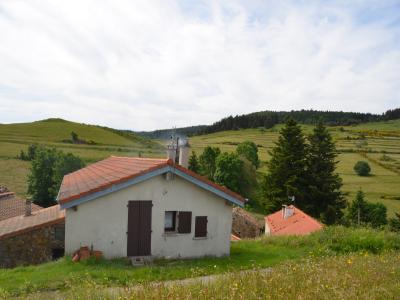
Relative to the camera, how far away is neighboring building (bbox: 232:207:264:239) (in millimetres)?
34062

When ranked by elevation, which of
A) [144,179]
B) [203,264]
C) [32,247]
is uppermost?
[144,179]

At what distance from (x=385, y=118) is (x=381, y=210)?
12407 centimetres

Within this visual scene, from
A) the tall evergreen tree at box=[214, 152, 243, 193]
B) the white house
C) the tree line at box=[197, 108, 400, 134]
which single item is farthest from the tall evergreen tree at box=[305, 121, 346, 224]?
the tree line at box=[197, 108, 400, 134]

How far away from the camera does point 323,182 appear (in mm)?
40406

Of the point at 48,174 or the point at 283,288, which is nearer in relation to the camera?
the point at 283,288

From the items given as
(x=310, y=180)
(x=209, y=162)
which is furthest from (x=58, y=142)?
(x=310, y=180)

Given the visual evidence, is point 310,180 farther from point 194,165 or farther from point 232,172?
point 194,165

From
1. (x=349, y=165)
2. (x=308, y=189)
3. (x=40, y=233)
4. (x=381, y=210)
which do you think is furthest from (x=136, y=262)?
(x=349, y=165)

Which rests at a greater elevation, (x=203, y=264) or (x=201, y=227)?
(x=201, y=227)

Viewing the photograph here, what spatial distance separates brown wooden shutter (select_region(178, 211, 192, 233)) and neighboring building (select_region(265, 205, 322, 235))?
30.6 ft

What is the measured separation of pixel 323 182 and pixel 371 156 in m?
49.2

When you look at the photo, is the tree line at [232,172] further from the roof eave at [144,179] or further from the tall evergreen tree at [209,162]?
the roof eave at [144,179]

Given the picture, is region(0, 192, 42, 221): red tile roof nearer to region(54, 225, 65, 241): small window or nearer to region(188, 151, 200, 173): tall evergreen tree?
region(54, 225, 65, 241): small window

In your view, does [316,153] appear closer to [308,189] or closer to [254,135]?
[308,189]
